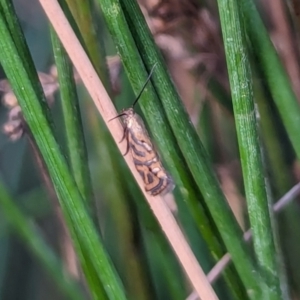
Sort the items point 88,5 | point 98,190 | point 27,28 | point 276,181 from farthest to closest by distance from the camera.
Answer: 1. point 27,28
2. point 98,190
3. point 276,181
4. point 88,5

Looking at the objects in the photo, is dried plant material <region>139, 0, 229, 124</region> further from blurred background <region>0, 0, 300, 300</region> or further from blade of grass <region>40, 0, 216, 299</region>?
blade of grass <region>40, 0, 216, 299</region>

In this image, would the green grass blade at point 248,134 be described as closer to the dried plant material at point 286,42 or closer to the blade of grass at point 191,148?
the blade of grass at point 191,148

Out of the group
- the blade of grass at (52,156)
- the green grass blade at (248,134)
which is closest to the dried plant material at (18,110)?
the blade of grass at (52,156)

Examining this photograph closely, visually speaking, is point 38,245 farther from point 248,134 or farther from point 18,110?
point 248,134

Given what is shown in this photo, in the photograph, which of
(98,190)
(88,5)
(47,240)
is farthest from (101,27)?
(47,240)

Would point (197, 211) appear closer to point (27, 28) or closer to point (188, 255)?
point (188, 255)
